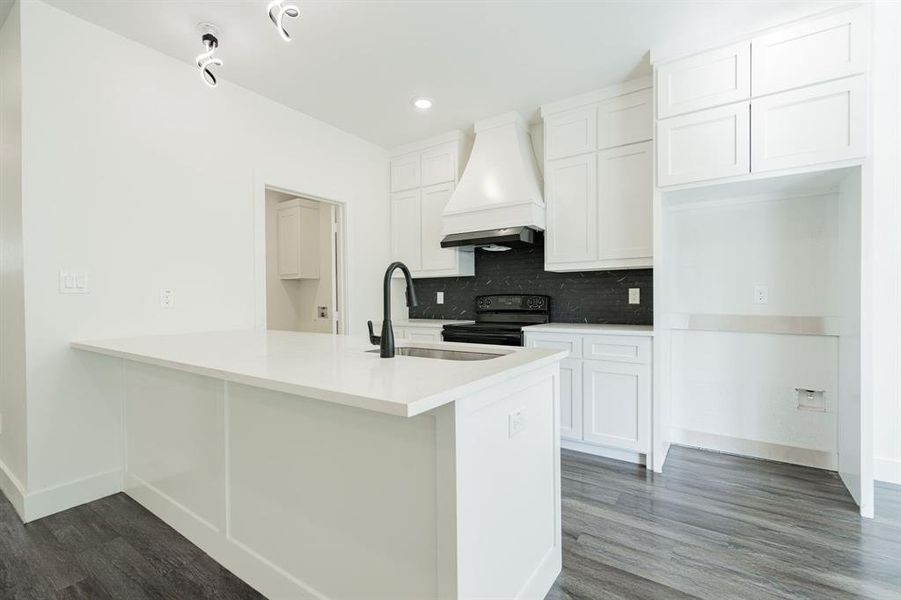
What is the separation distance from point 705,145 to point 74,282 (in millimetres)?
3722

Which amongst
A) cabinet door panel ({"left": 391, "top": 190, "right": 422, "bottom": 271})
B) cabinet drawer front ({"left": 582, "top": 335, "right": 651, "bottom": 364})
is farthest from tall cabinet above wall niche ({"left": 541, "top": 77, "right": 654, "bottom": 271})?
cabinet door panel ({"left": 391, "top": 190, "right": 422, "bottom": 271})

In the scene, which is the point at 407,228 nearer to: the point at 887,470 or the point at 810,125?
the point at 810,125

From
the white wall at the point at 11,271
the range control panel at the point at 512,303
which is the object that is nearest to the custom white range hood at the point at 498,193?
the range control panel at the point at 512,303

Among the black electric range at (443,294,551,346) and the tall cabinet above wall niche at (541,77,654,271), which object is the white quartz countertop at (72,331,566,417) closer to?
the black electric range at (443,294,551,346)

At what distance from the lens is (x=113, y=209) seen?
2.48 metres

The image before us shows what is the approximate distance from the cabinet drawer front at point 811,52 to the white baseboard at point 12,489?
181 inches

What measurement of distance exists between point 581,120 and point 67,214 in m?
3.39

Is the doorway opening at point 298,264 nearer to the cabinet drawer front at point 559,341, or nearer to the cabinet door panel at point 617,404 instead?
the cabinet drawer front at point 559,341

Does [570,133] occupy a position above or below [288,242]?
above

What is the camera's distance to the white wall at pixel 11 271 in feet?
7.28

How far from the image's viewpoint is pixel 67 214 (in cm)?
231

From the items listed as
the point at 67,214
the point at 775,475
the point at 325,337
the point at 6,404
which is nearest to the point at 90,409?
the point at 6,404

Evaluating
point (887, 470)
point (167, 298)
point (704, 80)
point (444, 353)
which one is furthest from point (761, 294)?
point (167, 298)

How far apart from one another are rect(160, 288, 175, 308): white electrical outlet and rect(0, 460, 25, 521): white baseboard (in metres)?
1.16
